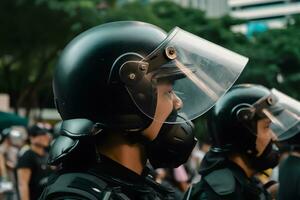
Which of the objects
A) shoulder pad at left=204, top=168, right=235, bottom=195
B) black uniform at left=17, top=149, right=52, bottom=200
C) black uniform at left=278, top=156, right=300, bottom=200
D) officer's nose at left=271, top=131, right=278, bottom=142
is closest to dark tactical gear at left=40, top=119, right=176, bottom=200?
shoulder pad at left=204, top=168, right=235, bottom=195

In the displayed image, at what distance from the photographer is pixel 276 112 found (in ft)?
12.6

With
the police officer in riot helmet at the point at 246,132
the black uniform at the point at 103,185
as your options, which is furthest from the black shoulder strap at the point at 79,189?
the police officer in riot helmet at the point at 246,132

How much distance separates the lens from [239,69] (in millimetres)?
2580

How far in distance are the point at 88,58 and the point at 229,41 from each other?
19.4 meters

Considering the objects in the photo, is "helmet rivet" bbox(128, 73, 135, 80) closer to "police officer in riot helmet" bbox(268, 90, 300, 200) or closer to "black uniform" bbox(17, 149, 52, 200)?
"police officer in riot helmet" bbox(268, 90, 300, 200)

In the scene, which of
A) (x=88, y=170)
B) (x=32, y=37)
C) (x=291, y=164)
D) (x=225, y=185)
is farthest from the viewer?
(x=32, y=37)

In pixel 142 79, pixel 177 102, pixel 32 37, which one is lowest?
pixel 32 37

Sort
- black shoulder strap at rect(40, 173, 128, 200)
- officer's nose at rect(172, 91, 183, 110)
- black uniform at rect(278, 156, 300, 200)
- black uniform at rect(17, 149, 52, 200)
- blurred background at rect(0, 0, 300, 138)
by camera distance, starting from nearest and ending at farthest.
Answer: black shoulder strap at rect(40, 173, 128, 200)
officer's nose at rect(172, 91, 183, 110)
black uniform at rect(278, 156, 300, 200)
black uniform at rect(17, 149, 52, 200)
blurred background at rect(0, 0, 300, 138)

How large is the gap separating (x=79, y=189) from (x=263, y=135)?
1844mm

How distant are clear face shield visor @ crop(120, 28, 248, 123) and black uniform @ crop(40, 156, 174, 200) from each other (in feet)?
0.70

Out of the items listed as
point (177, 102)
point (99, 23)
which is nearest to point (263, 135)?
point (177, 102)

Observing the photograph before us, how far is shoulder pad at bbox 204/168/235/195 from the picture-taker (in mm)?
3336

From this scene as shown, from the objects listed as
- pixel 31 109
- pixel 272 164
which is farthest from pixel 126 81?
pixel 31 109

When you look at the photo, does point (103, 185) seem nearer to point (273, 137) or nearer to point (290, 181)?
point (273, 137)
